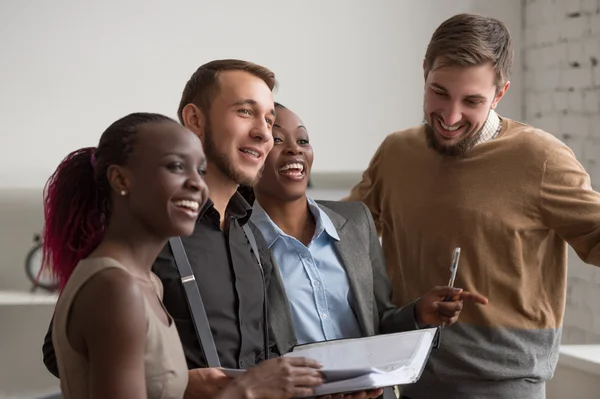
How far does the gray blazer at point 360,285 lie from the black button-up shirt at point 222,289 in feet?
0.33

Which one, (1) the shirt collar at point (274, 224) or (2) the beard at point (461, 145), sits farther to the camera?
(2) the beard at point (461, 145)

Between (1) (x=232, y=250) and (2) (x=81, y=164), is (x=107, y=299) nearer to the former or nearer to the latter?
(2) (x=81, y=164)

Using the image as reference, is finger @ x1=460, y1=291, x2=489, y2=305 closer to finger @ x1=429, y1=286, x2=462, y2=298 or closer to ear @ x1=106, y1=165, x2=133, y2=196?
finger @ x1=429, y1=286, x2=462, y2=298

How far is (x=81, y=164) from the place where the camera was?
4.54ft

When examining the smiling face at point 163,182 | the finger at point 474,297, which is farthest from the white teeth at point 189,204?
the finger at point 474,297

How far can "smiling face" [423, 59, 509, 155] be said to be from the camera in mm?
2082

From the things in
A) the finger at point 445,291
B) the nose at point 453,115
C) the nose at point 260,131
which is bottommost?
the finger at point 445,291

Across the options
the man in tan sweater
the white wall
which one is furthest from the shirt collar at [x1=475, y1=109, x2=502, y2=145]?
the white wall

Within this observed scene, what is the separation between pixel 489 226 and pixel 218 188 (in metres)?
0.66

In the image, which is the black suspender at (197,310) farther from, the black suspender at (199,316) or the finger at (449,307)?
the finger at (449,307)

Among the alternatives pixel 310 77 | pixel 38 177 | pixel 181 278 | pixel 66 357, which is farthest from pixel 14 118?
pixel 66 357

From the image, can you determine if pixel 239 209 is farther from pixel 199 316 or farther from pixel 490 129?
pixel 490 129

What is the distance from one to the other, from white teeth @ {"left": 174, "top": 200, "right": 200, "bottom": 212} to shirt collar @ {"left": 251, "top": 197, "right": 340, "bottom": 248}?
61cm

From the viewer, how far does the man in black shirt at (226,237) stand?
1617mm
